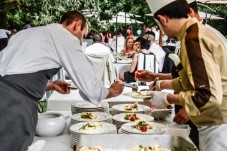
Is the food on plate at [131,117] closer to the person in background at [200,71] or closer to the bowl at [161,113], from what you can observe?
the bowl at [161,113]

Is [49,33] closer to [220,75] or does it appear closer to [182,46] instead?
[182,46]

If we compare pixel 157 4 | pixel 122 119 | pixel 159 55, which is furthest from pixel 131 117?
pixel 159 55

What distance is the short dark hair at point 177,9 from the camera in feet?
4.73

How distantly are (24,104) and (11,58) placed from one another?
248 mm

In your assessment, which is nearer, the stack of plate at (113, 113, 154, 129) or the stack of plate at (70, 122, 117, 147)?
the stack of plate at (70, 122, 117, 147)

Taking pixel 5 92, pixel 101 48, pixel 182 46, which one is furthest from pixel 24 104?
pixel 101 48

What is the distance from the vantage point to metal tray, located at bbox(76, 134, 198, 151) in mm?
1619

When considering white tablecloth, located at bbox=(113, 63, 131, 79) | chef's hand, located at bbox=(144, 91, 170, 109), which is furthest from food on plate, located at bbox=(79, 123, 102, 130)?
white tablecloth, located at bbox=(113, 63, 131, 79)

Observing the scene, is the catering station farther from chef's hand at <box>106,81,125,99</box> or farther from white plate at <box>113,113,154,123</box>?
→ chef's hand at <box>106,81,125,99</box>

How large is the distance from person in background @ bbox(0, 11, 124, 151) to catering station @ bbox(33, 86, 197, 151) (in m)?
0.14

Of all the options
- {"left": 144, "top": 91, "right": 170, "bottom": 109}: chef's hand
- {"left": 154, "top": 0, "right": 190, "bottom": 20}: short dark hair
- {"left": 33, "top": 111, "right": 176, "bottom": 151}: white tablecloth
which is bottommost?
{"left": 33, "top": 111, "right": 176, "bottom": 151}: white tablecloth

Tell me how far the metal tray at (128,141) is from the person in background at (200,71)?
0.13m

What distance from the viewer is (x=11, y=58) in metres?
1.72

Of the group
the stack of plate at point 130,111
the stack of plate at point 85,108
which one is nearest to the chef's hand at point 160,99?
the stack of plate at point 130,111
